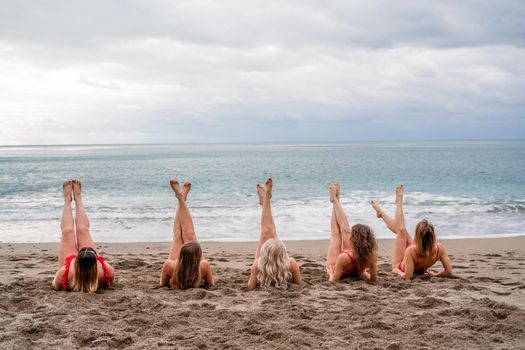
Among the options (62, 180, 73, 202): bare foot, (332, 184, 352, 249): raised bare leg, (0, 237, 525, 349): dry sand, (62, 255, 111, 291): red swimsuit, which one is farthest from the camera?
(62, 180, 73, 202): bare foot

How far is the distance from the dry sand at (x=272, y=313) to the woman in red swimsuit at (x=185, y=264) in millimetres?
194

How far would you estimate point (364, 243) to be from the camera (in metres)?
6.30

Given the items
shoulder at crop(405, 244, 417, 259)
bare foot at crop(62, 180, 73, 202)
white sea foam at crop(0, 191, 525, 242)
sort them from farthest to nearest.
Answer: white sea foam at crop(0, 191, 525, 242), bare foot at crop(62, 180, 73, 202), shoulder at crop(405, 244, 417, 259)

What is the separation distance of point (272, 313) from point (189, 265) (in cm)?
157

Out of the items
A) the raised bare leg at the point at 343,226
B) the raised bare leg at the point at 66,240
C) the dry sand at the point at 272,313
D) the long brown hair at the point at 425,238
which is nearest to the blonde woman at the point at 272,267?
the dry sand at the point at 272,313

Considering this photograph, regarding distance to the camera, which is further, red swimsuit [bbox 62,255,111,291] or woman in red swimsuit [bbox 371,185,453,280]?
woman in red swimsuit [bbox 371,185,453,280]

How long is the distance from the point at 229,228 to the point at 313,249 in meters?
3.85

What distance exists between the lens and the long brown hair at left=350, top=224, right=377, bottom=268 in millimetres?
6309

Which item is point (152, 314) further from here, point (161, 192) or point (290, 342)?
point (161, 192)

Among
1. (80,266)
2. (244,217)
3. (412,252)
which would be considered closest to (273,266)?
(412,252)

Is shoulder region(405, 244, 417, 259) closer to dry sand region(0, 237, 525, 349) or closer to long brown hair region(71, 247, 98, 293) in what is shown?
dry sand region(0, 237, 525, 349)

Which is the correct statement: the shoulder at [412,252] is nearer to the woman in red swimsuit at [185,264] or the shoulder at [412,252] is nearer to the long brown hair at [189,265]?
the woman in red swimsuit at [185,264]

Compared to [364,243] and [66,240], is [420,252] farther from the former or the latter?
[66,240]

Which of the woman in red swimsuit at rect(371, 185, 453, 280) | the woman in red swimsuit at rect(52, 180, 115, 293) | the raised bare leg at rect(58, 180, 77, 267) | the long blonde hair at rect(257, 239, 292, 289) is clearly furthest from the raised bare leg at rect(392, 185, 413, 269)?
the raised bare leg at rect(58, 180, 77, 267)
